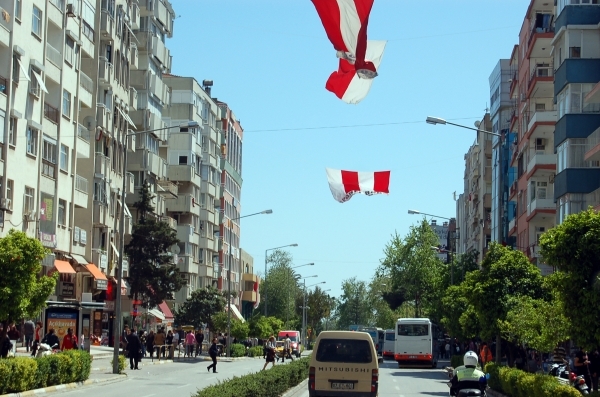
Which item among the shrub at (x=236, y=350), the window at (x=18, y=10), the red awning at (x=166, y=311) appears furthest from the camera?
the red awning at (x=166, y=311)

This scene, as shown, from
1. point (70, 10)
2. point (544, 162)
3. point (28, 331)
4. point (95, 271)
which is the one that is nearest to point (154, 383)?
point (28, 331)

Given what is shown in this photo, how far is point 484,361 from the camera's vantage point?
4006 centimetres

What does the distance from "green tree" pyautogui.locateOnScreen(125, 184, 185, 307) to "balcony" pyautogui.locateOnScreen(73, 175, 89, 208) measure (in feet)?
37.5

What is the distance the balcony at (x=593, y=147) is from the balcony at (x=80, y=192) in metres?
25.6

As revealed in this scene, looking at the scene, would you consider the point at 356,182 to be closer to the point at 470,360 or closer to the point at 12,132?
the point at 470,360

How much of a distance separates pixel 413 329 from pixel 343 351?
42.3m

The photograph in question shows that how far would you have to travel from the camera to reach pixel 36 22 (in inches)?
1937

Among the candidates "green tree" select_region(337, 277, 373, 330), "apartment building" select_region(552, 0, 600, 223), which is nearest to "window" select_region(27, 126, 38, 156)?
"apartment building" select_region(552, 0, 600, 223)

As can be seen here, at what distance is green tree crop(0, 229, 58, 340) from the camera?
27.9 meters

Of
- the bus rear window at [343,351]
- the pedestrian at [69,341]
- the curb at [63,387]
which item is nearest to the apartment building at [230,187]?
the pedestrian at [69,341]

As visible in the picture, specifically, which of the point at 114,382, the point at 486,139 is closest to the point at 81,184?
the point at 114,382

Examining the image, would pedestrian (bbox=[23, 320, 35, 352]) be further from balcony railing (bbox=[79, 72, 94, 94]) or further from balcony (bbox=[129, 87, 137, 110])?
balcony (bbox=[129, 87, 137, 110])

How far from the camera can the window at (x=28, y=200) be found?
47.8 metres

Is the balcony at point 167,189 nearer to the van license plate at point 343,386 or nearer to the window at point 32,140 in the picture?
the window at point 32,140
